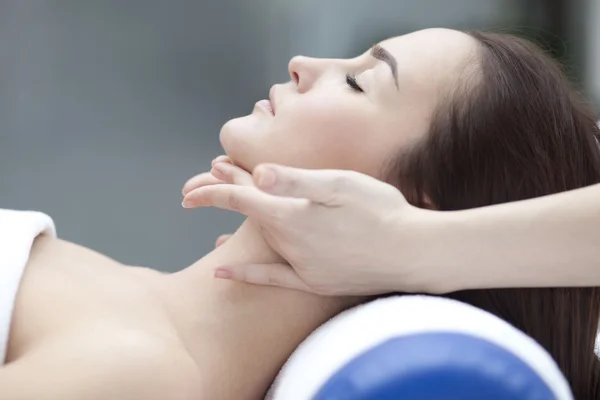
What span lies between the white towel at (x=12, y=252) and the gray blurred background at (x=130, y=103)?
147cm

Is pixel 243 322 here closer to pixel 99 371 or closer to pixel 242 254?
pixel 242 254

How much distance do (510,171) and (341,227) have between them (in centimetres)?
31

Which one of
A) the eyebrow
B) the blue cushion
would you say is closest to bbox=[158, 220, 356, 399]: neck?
the blue cushion

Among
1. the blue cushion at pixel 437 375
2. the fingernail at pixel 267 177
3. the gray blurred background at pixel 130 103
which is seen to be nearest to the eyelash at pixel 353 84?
the fingernail at pixel 267 177

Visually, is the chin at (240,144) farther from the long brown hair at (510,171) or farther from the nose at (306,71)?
the long brown hair at (510,171)

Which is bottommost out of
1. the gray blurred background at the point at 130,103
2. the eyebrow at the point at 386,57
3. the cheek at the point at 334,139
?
the gray blurred background at the point at 130,103

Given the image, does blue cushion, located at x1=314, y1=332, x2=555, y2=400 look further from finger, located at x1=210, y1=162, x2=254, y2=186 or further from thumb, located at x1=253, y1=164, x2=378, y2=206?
finger, located at x1=210, y1=162, x2=254, y2=186

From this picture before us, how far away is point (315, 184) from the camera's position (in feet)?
2.93

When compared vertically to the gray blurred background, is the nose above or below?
above

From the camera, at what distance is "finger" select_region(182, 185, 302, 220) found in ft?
3.08

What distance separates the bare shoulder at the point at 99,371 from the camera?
2.72 ft

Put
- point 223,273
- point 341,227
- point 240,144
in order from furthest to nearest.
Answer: point 240,144
point 223,273
point 341,227

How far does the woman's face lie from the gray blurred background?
1548mm

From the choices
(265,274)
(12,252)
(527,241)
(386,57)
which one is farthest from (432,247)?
(12,252)
